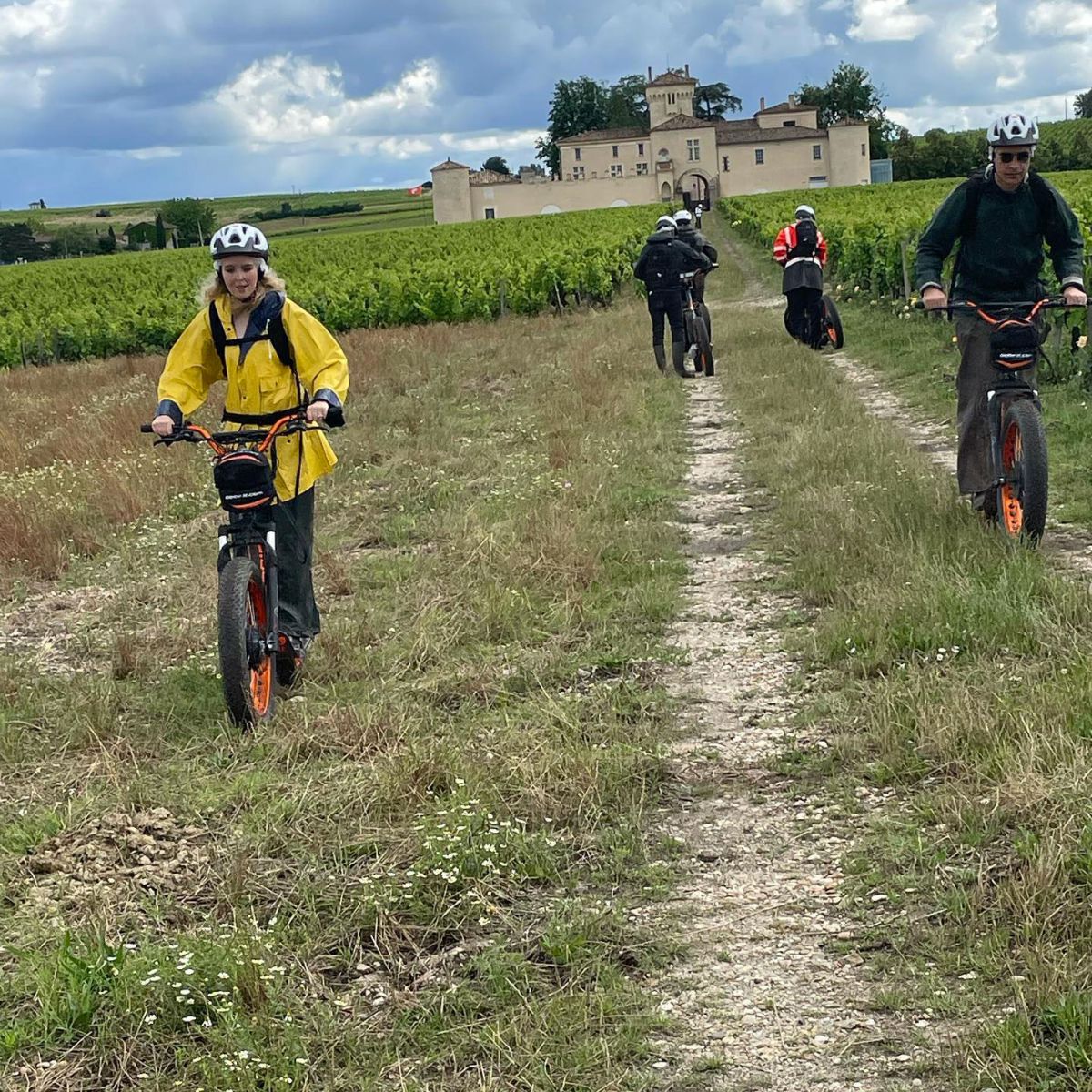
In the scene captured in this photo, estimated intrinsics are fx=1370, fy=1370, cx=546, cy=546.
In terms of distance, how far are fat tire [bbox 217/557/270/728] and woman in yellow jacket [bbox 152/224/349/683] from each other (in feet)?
1.67

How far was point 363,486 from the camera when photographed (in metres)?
11.1

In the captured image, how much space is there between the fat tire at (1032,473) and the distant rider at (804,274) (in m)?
9.78

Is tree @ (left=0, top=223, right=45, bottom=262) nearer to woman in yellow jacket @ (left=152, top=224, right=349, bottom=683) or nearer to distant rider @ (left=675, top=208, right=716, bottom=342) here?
distant rider @ (left=675, top=208, right=716, bottom=342)

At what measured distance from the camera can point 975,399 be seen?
24.9ft

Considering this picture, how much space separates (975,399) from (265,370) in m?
3.96

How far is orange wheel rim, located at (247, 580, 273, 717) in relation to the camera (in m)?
5.70

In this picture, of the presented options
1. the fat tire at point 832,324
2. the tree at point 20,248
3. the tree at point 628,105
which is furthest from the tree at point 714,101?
the fat tire at point 832,324

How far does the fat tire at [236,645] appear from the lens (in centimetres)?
546

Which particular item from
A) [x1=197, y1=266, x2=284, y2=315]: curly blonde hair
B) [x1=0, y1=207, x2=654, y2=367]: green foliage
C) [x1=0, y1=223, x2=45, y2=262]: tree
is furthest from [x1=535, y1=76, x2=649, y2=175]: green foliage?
[x1=197, y1=266, x2=284, y2=315]: curly blonde hair

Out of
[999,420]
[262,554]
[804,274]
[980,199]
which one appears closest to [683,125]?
[804,274]

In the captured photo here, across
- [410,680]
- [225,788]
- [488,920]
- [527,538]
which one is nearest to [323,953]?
[488,920]

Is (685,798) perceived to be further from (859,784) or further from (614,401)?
(614,401)

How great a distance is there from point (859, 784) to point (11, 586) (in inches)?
241

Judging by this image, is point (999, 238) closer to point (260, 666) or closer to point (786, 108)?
point (260, 666)
